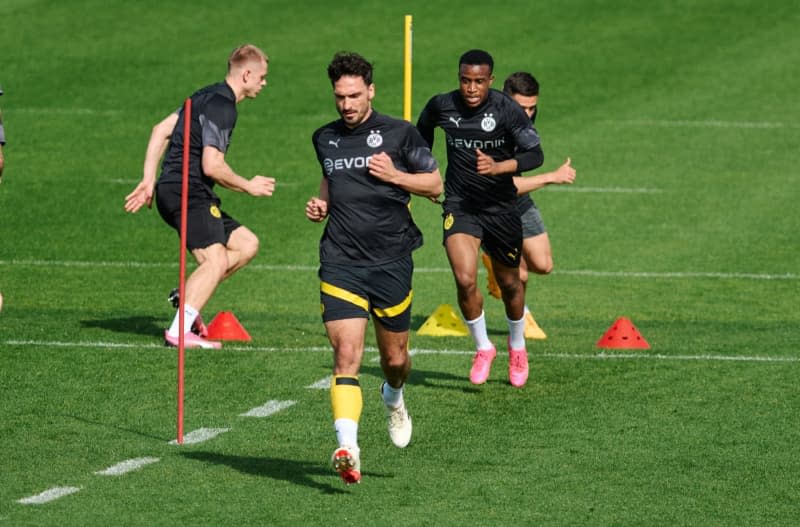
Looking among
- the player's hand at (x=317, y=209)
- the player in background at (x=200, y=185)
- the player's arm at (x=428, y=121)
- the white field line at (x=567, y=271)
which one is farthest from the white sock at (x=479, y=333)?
the white field line at (x=567, y=271)

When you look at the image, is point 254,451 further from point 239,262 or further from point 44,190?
point 44,190

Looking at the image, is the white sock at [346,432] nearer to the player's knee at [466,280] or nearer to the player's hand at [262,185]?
the player's hand at [262,185]

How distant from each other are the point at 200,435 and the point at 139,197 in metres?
3.05

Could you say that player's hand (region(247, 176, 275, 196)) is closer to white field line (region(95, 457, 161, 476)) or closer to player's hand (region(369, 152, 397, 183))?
player's hand (region(369, 152, 397, 183))

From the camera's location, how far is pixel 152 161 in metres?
14.3

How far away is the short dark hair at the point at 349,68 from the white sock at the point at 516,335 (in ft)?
12.2

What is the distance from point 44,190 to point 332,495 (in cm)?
1510

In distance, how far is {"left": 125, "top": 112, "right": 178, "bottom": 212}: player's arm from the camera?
13422mm

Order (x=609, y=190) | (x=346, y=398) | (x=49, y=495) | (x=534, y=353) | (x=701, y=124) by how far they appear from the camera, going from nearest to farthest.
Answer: (x=49, y=495)
(x=346, y=398)
(x=534, y=353)
(x=609, y=190)
(x=701, y=124)

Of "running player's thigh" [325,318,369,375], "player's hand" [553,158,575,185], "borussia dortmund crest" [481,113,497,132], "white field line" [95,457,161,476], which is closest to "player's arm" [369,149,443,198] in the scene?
"running player's thigh" [325,318,369,375]

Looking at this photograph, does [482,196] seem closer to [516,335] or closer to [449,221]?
[449,221]

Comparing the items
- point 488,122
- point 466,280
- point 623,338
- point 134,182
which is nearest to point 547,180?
point 488,122

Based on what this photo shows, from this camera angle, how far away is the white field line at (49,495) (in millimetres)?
9000

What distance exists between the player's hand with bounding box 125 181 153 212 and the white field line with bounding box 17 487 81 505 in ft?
13.5
